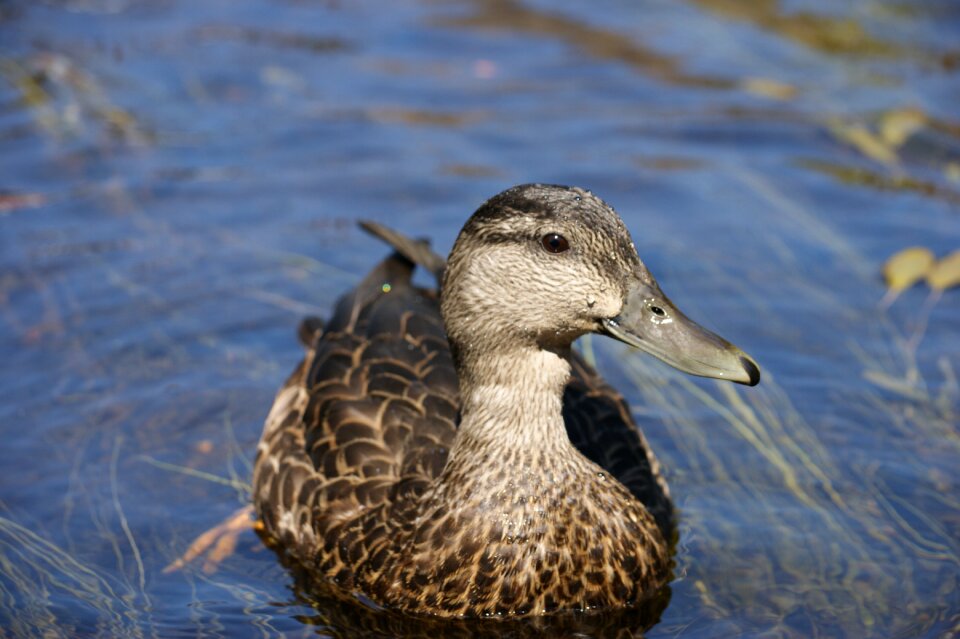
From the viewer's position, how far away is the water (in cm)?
585

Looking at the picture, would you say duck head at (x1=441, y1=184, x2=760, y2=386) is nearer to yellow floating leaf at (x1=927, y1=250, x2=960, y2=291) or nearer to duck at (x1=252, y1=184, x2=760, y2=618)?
duck at (x1=252, y1=184, x2=760, y2=618)

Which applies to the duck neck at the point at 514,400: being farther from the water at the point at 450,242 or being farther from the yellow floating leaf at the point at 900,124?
the yellow floating leaf at the point at 900,124

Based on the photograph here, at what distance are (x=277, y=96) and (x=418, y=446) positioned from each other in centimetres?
530

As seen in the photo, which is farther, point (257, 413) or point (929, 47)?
point (929, 47)

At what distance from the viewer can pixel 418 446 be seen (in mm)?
5676

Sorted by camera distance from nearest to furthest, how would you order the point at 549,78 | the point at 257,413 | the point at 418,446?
1. the point at 418,446
2. the point at 257,413
3. the point at 549,78

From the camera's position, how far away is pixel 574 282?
16.1ft

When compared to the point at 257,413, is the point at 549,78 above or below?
above

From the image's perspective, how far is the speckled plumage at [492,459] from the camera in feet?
16.4

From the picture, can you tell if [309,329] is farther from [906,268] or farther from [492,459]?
[906,268]

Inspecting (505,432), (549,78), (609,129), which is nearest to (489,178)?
(609,129)

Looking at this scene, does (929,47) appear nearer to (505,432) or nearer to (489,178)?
(489,178)

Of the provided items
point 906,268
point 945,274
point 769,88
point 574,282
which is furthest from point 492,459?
point 769,88

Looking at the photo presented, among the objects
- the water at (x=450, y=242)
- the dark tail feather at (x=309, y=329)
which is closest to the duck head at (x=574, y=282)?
the water at (x=450, y=242)
